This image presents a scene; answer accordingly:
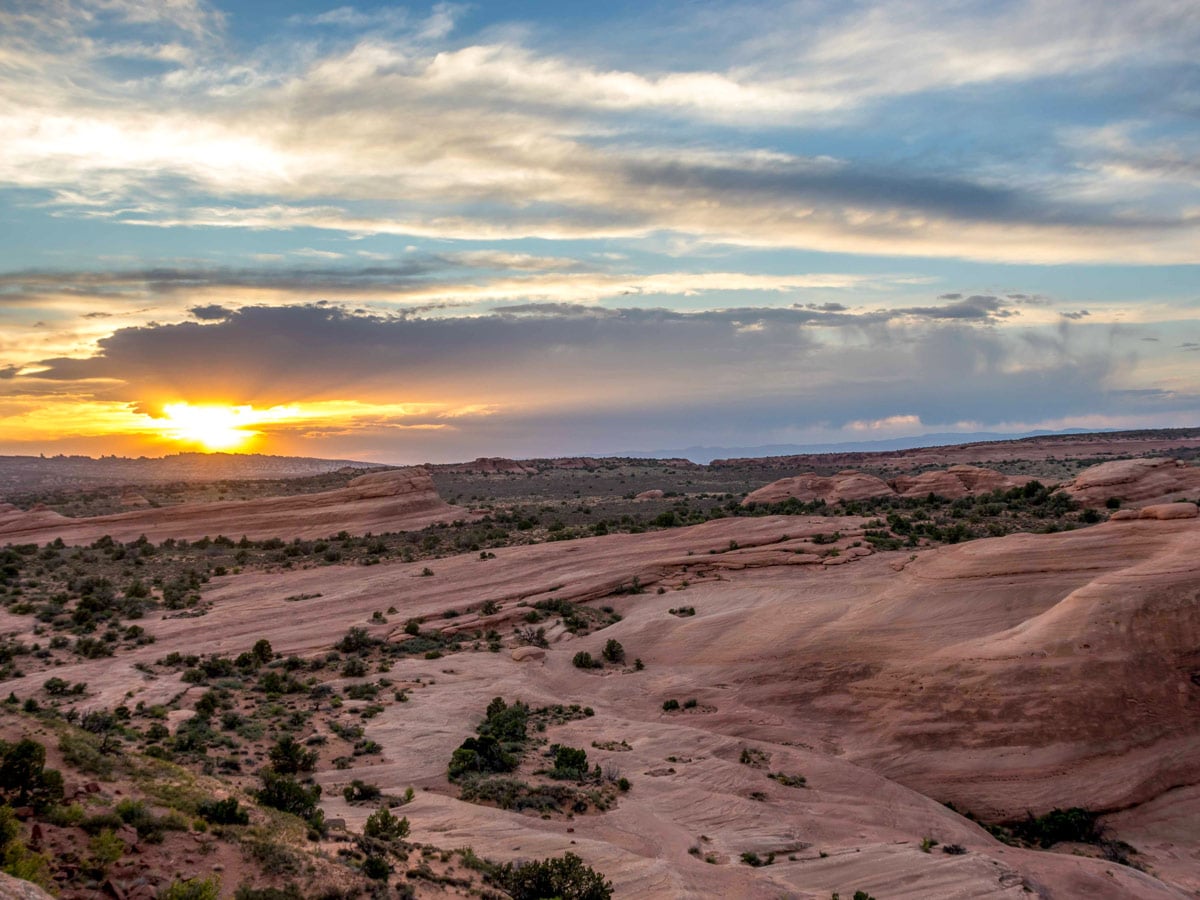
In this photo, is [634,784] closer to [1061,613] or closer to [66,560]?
[1061,613]

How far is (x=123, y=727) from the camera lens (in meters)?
21.2

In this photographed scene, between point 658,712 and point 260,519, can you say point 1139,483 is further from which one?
point 260,519

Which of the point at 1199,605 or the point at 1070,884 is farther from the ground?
the point at 1199,605

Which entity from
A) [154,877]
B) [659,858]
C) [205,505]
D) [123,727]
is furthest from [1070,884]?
[205,505]

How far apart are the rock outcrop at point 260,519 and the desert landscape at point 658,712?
45.1ft

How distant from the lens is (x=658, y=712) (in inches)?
1052

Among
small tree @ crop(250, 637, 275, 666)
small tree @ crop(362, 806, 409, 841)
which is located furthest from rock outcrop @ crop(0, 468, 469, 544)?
small tree @ crop(362, 806, 409, 841)

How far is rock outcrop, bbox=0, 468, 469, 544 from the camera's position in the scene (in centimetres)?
5881

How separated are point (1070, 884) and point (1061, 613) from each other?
412 inches

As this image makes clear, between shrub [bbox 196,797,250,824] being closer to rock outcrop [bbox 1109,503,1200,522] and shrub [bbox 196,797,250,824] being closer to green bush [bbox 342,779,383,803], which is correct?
green bush [bbox 342,779,383,803]

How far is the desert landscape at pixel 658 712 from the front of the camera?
1377 cm

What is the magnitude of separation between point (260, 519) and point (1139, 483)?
61209 mm

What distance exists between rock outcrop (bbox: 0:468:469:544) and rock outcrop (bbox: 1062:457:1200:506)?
46.8m

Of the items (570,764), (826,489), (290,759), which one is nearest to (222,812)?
(290,759)
